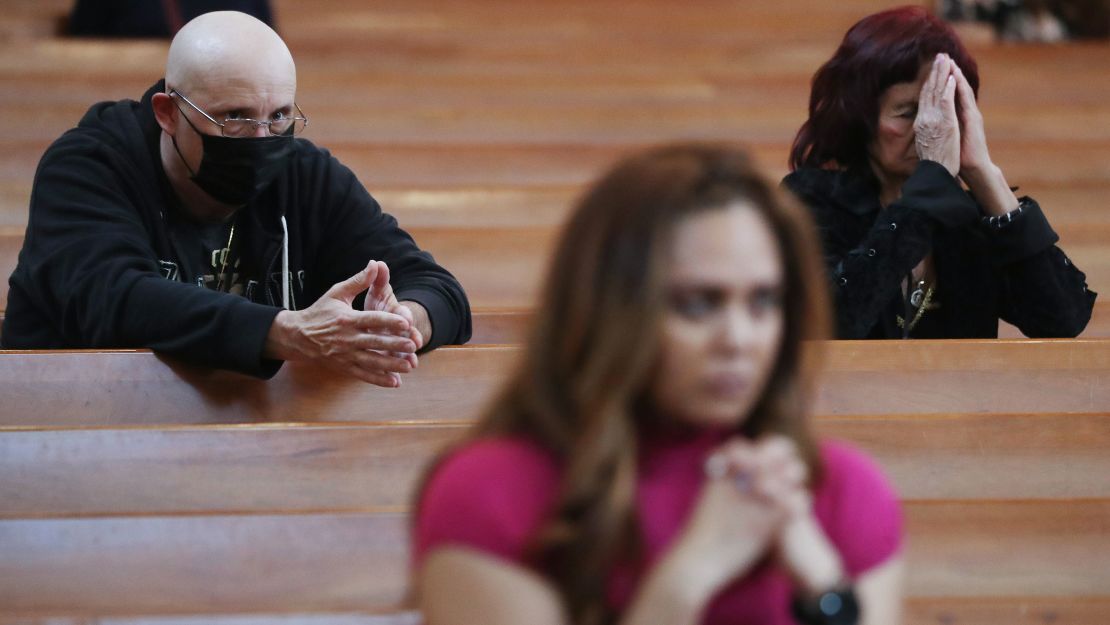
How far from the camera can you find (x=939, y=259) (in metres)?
2.21

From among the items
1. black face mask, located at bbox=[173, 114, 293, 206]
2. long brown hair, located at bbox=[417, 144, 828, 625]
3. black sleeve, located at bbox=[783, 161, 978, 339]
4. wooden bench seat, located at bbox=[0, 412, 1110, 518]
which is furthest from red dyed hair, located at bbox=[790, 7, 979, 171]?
long brown hair, located at bbox=[417, 144, 828, 625]

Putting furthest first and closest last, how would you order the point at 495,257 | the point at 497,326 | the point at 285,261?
the point at 495,257 → the point at 497,326 → the point at 285,261

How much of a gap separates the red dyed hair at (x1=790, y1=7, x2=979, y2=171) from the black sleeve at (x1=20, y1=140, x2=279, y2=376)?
35.6 inches

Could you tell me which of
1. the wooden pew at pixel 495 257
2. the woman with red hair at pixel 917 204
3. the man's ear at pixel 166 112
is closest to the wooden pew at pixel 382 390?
the woman with red hair at pixel 917 204

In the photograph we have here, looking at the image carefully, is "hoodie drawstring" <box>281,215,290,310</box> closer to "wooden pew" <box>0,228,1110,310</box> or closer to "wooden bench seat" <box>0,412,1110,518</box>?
"wooden bench seat" <box>0,412,1110,518</box>

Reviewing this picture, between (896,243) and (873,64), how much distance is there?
29 cm

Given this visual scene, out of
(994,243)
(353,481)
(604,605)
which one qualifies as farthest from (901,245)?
Result: (604,605)

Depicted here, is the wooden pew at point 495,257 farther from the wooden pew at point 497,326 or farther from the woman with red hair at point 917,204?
the woman with red hair at point 917,204

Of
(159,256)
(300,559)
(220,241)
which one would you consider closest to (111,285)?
(159,256)

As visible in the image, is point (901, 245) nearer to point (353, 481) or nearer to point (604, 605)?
point (353, 481)

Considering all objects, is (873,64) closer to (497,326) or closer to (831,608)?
(497,326)

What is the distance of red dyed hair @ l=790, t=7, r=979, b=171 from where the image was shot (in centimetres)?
215

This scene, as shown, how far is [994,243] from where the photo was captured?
214 cm

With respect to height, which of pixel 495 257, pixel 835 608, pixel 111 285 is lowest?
pixel 495 257
